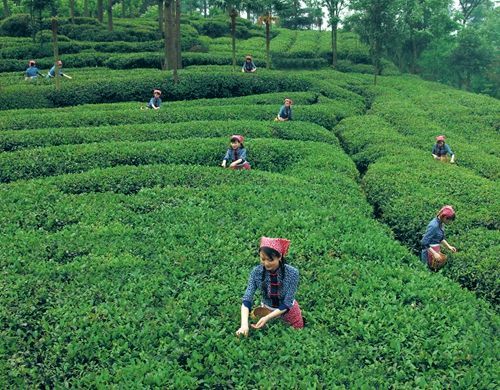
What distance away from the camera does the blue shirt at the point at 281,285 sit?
22.4 ft

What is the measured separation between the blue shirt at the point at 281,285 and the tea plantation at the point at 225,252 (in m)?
0.47

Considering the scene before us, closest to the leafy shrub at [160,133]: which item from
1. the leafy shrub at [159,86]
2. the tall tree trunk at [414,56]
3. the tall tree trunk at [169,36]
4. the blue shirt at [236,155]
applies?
the blue shirt at [236,155]

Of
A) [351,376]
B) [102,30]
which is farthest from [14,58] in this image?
[351,376]

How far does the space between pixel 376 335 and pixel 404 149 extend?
12.8m

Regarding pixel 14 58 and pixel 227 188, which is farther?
pixel 14 58

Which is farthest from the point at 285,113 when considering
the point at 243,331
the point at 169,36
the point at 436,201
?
the point at 243,331

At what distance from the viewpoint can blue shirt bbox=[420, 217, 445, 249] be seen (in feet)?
33.1

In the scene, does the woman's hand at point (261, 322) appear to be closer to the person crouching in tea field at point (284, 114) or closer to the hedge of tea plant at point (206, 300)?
the hedge of tea plant at point (206, 300)

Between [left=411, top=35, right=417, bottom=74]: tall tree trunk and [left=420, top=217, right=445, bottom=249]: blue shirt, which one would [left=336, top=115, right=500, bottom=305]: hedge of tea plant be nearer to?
[left=420, top=217, right=445, bottom=249]: blue shirt

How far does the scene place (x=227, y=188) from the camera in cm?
1309

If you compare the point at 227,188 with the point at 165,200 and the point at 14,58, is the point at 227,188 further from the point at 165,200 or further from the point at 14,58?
the point at 14,58

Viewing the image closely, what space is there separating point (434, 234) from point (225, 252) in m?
4.36

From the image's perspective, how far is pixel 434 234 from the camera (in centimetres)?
1016

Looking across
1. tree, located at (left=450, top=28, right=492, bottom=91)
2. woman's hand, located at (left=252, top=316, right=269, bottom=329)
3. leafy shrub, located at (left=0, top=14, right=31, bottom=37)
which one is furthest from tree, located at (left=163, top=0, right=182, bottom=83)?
tree, located at (left=450, top=28, right=492, bottom=91)
